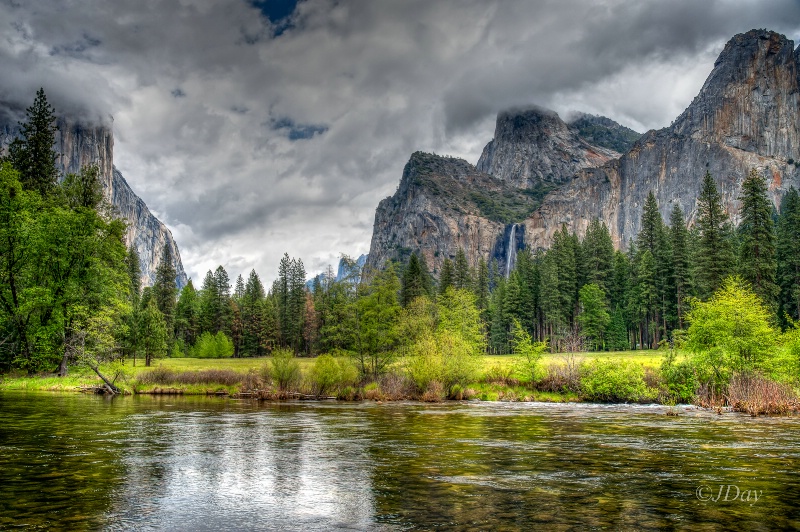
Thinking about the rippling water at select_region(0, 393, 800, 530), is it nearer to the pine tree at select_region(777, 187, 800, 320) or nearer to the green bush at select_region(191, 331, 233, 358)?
the pine tree at select_region(777, 187, 800, 320)

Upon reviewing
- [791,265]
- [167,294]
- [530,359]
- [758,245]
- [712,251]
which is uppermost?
[758,245]

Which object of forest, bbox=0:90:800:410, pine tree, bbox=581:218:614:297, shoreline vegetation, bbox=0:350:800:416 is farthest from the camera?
pine tree, bbox=581:218:614:297

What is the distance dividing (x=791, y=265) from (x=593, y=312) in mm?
26890

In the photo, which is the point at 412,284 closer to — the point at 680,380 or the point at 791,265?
the point at 791,265

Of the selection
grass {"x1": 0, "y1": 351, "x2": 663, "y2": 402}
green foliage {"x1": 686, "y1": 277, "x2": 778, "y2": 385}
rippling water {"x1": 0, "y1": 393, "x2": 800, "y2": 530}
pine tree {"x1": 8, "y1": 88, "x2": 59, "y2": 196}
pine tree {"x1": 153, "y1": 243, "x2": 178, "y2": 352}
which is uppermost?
pine tree {"x1": 8, "y1": 88, "x2": 59, "y2": 196}

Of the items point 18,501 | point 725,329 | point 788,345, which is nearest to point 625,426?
point 725,329

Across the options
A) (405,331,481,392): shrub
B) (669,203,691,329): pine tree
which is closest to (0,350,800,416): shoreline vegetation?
(405,331,481,392): shrub

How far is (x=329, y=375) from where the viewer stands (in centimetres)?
4172

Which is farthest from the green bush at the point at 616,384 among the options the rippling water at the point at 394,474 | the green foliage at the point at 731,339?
the rippling water at the point at 394,474

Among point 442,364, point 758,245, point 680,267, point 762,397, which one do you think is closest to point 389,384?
point 442,364

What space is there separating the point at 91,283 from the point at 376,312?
977 inches

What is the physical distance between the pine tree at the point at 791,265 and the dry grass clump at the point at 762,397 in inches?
1756

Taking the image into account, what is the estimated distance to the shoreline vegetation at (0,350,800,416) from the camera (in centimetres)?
3597

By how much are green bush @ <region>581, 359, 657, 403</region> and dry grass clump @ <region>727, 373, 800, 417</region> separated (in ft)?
22.3
